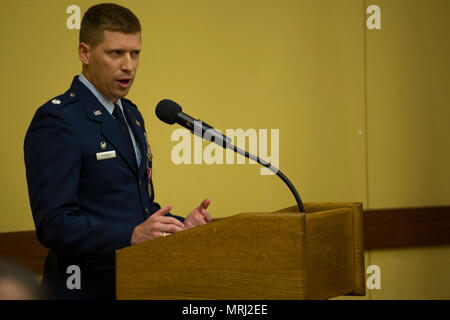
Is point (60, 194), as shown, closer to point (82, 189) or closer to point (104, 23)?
point (82, 189)

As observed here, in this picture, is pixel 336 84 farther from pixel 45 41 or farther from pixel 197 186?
pixel 45 41

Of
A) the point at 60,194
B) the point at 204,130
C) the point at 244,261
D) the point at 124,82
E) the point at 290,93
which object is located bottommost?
the point at 244,261

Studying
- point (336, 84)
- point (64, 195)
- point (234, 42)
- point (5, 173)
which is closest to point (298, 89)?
point (336, 84)

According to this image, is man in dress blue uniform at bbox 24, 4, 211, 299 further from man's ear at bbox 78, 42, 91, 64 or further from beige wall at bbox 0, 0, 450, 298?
beige wall at bbox 0, 0, 450, 298

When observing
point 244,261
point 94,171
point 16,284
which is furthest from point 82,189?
point 16,284

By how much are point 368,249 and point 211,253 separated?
2.45m

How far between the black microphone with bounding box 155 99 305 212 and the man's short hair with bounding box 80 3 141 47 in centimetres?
31

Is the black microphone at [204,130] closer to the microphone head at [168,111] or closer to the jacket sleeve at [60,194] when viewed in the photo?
the microphone head at [168,111]

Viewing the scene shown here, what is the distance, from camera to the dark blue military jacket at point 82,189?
5.15 ft

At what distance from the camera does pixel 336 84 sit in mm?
3570

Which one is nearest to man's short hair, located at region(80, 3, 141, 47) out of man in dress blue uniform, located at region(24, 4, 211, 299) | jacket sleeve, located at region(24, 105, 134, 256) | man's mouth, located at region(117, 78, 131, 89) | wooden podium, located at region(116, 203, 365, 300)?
man in dress blue uniform, located at region(24, 4, 211, 299)

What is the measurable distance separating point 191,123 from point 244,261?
0.42 m

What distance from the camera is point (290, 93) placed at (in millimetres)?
3471

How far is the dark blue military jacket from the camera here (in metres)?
1.57
